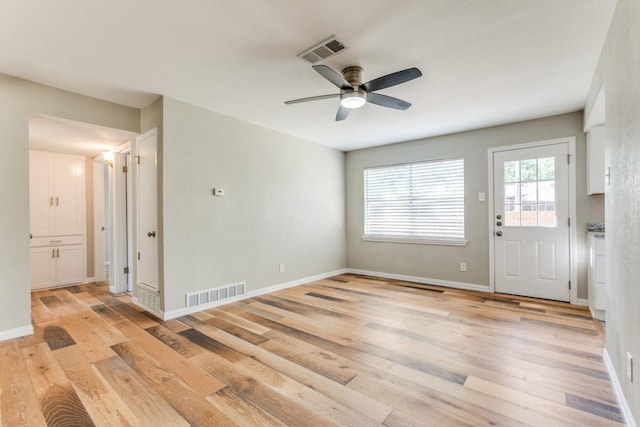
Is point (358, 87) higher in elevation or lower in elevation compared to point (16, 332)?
higher

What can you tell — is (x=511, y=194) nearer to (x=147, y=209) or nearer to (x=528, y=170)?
(x=528, y=170)

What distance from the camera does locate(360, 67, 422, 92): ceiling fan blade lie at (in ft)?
7.32

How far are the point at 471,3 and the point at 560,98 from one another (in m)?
2.29

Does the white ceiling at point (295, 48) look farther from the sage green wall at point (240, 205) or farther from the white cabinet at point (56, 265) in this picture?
the white cabinet at point (56, 265)

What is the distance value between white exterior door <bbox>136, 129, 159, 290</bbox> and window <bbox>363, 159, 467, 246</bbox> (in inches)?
142

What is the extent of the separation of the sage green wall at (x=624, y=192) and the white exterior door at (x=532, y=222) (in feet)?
6.27

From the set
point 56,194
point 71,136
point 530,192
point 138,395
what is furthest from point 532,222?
point 56,194

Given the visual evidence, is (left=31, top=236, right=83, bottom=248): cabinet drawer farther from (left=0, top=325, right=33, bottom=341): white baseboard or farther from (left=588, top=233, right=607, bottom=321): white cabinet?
(left=588, top=233, right=607, bottom=321): white cabinet

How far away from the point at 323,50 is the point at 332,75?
0.67 ft

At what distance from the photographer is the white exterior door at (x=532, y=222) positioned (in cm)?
381

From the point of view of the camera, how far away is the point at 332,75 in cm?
230

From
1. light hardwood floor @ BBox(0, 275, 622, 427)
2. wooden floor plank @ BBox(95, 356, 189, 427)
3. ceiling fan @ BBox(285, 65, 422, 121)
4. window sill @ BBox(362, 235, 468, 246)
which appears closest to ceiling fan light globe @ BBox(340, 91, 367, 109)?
ceiling fan @ BBox(285, 65, 422, 121)

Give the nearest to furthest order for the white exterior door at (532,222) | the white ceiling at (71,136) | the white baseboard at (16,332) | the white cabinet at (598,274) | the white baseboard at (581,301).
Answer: the white baseboard at (16,332)
the white cabinet at (598,274)
the white ceiling at (71,136)
the white baseboard at (581,301)
the white exterior door at (532,222)

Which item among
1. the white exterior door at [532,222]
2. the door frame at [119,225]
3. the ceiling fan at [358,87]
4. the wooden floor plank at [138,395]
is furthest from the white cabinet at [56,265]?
the white exterior door at [532,222]
